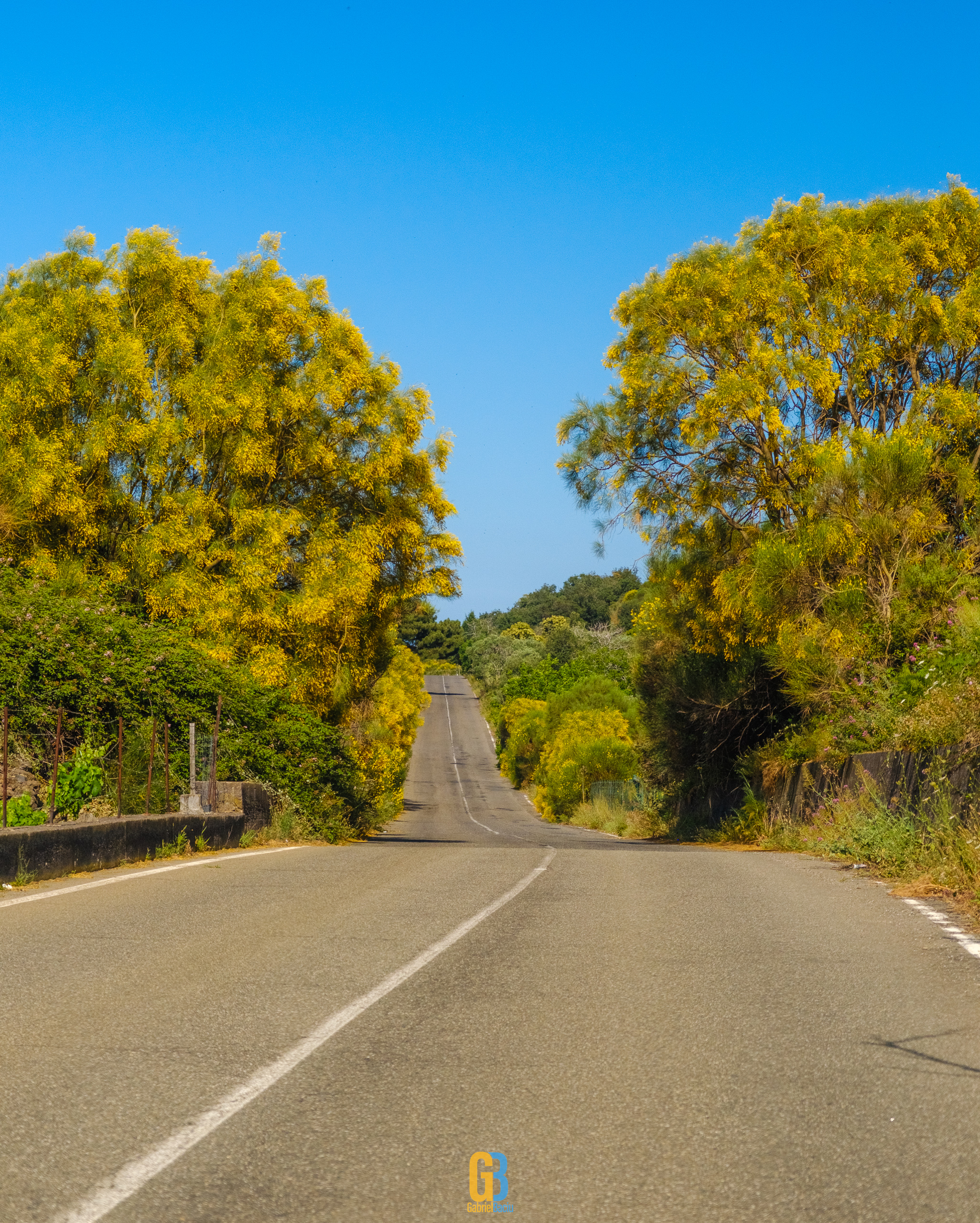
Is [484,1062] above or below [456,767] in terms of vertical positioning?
below

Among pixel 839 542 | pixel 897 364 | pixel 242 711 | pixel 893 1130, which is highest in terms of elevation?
pixel 897 364

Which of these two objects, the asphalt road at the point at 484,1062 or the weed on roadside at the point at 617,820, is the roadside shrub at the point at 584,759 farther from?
the asphalt road at the point at 484,1062

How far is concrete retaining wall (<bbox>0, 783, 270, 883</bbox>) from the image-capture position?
38.3 ft

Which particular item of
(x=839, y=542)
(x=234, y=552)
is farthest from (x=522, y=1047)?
(x=234, y=552)

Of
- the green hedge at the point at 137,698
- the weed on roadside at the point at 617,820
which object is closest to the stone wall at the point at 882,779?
the green hedge at the point at 137,698

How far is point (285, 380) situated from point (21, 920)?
62.2 ft

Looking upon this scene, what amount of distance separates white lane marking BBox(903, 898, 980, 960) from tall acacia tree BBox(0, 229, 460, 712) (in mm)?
16239

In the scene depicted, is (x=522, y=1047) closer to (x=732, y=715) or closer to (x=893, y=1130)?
(x=893, y=1130)

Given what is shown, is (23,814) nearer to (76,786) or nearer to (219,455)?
(76,786)

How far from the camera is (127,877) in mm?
12492

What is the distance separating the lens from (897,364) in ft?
80.0

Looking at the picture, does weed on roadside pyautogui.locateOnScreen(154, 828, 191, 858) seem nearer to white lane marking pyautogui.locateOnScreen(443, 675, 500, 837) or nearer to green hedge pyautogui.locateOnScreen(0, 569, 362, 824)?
green hedge pyautogui.locateOnScreen(0, 569, 362, 824)

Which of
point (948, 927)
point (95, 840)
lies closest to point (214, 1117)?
point (948, 927)

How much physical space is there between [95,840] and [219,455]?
573 inches
